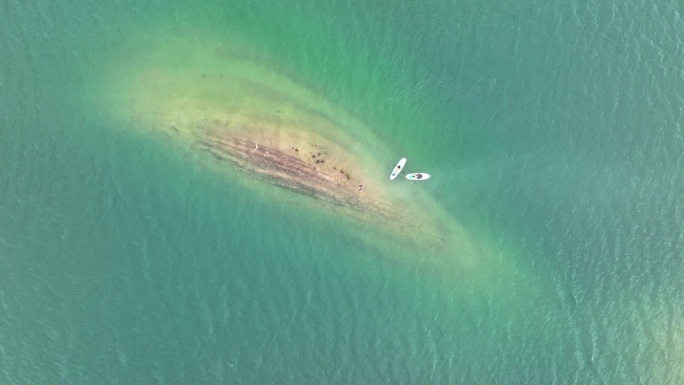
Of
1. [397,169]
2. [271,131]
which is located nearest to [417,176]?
[397,169]

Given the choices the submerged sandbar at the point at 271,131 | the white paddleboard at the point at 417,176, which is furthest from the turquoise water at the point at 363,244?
the submerged sandbar at the point at 271,131

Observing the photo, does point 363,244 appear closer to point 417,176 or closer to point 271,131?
point 417,176

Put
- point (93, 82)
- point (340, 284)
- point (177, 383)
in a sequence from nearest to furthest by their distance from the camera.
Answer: point (177, 383) → point (340, 284) → point (93, 82)

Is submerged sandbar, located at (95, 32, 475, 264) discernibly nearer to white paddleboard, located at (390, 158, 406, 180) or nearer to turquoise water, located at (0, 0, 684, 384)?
white paddleboard, located at (390, 158, 406, 180)

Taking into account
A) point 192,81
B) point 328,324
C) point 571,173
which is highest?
point 571,173

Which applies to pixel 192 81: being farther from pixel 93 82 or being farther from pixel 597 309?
pixel 597 309

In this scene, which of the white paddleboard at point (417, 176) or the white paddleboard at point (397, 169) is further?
the white paddleboard at point (397, 169)

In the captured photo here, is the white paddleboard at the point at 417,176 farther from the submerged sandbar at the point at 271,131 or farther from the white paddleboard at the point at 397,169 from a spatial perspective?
the white paddleboard at the point at 397,169

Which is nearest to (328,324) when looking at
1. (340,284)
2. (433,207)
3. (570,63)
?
(340,284)

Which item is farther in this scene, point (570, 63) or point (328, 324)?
point (570, 63)
